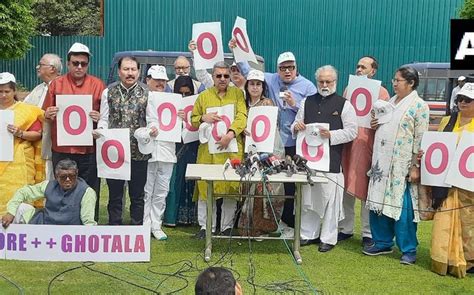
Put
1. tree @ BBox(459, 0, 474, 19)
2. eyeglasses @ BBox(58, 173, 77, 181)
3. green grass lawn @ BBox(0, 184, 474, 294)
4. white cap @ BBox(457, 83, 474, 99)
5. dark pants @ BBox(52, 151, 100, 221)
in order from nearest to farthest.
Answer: green grass lawn @ BBox(0, 184, 474, 294)
eyeglasses @ BBox(58, 173, 77, 181)
white cap @ BBox(457, 83, 474, 99)
dark pants @ BBox(52, 151, 100, 221)
tree @ BBox(459, 0, 474, 19)

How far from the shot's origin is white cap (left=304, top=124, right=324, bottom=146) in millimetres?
5242

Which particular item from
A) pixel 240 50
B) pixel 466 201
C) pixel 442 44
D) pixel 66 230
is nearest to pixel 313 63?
pixel 442 44

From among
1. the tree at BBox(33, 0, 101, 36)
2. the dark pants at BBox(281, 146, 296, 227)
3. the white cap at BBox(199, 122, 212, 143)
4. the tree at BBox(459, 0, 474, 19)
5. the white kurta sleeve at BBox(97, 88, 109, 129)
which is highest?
the tree at BBox(33, 0, 101, 36)

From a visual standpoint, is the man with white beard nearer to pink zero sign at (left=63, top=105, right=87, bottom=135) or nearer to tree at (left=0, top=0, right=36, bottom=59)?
pink zero sign at (left=63, top=105, right=87, bottom=135)

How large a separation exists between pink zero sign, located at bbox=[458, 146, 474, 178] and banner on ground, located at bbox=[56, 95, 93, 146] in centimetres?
304

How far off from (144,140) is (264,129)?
3.49 ft

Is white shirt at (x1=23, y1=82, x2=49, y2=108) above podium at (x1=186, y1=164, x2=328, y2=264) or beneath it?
above

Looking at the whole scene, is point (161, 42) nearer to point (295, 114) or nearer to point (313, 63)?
point (313, 63)

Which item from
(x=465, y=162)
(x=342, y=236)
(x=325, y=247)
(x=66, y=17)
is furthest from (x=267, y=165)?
(x=66, y=17)

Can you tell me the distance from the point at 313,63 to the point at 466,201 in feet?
41.2

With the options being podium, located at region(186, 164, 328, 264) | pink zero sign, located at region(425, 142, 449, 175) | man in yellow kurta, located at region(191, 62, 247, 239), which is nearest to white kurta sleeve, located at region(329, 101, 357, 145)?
podium, located at region(186, 164, 328, 264)

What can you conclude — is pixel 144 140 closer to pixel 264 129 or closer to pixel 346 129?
pixel 264 129

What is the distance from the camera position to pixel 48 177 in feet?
17.2

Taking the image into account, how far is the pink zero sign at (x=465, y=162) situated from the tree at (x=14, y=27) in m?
12.7
